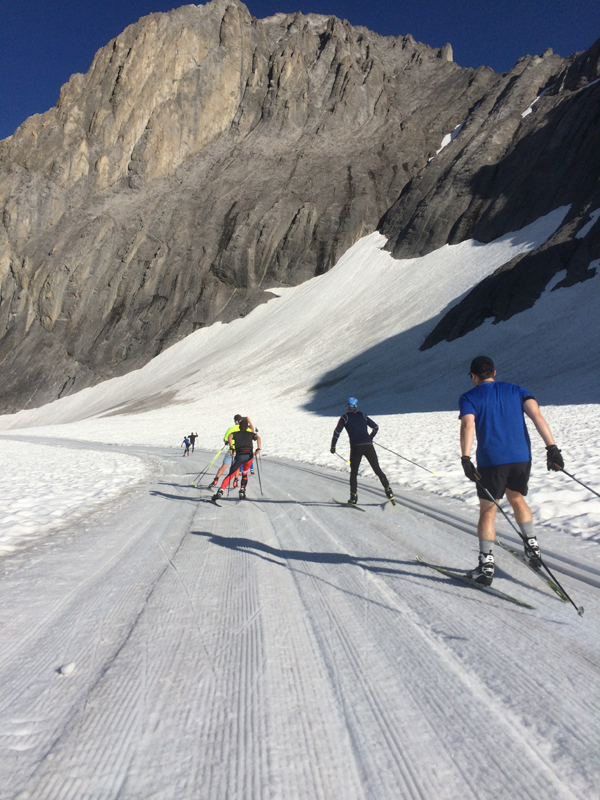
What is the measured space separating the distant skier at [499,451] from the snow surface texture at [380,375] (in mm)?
2021

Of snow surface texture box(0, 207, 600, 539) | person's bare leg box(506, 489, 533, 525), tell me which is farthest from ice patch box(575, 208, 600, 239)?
person's bare leg box(506, 489, 533, 525)

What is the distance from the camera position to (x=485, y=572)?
4.24 meters

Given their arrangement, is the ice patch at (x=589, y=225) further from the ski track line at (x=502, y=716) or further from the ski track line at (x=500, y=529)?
the ski track line at (x=502, y=716)

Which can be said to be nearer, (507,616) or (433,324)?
(507,616)

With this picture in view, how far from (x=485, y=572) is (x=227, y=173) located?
9601 cm

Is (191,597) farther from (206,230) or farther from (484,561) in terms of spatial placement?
(206,230)

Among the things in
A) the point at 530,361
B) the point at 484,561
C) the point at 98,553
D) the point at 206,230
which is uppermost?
the point at 206,230

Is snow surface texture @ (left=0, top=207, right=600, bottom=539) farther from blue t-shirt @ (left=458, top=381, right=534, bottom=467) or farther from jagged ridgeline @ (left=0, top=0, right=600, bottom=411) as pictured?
jagged ridgeline @ (left=0, top=0, right=600, bottom=411)

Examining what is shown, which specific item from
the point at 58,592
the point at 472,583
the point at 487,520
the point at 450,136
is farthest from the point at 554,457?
the point at 450,136

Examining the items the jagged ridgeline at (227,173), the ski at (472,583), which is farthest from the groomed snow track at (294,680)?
the jagged ridgeline at (227,173)

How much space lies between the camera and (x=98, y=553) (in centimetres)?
561

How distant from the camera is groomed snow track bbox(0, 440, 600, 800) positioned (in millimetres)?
2018

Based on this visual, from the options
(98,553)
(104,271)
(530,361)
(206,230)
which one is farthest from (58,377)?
(98,553)

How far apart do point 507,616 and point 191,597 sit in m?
2.50
